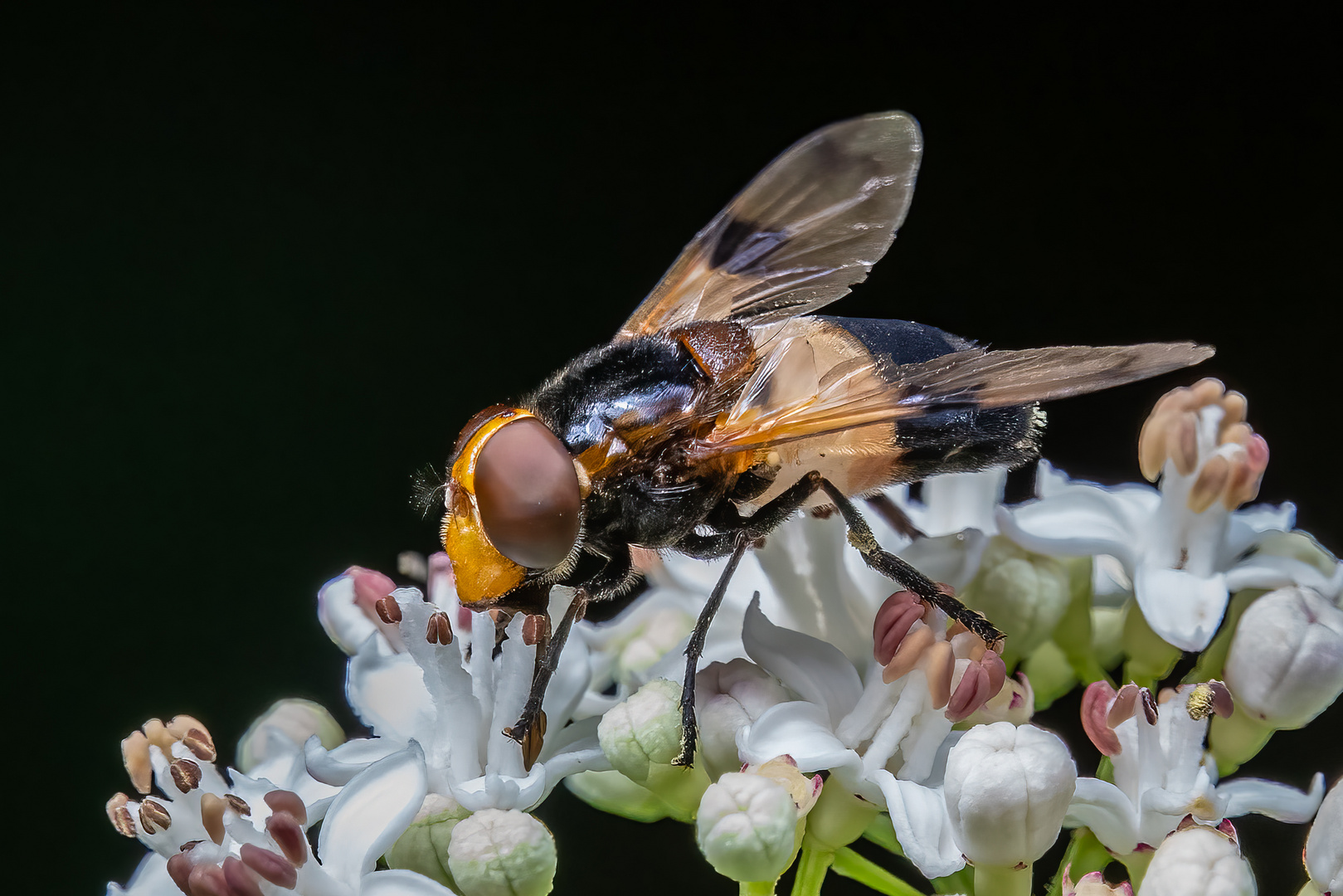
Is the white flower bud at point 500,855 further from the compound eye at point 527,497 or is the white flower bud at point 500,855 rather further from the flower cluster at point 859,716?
the compound eye at point 527,497

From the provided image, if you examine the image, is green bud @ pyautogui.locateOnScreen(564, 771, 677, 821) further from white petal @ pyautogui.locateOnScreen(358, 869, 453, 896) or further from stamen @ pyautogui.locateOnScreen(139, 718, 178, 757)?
stamen @ pyautogui.locateOnScreen(139, 718, 178, 757)

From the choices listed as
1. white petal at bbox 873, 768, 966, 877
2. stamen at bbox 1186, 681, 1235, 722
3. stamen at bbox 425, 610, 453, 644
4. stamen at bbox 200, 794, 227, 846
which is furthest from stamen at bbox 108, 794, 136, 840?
stamen at bbox 1186, 681, 1235, 722

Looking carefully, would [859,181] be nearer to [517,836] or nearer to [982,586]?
[982,586]

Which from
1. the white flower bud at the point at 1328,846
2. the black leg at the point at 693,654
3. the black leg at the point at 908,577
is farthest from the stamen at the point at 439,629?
the white flower bud at the point at 1328,846

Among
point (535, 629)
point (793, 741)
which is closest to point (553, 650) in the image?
point (535, 629)

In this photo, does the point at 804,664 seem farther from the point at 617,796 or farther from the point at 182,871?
the point at 182,871

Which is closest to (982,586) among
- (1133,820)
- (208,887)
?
(1133,820)
